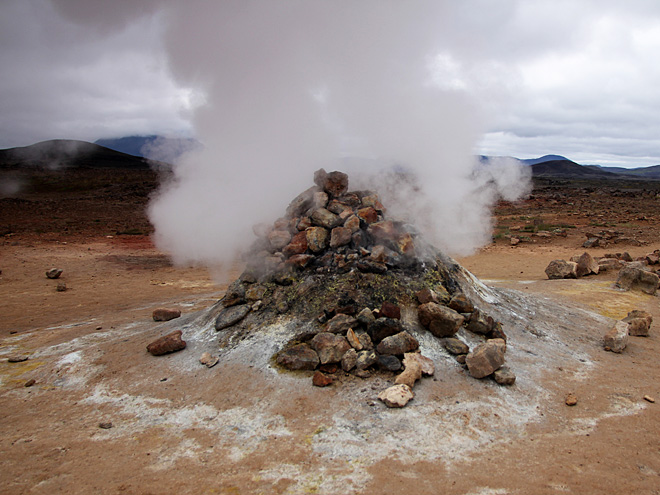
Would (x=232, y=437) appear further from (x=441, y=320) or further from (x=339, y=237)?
(x=339, y=237)

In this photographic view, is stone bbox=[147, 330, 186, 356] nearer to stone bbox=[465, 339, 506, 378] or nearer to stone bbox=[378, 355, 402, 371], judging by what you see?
stone bbox=[378, 355, 402, 371]

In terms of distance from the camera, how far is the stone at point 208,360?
4.55m

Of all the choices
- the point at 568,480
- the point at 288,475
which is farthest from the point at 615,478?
the point at 288,475

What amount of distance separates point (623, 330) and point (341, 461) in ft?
14.7

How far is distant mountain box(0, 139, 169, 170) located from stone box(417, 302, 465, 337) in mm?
47356

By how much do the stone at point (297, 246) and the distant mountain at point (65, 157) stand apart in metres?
45.6

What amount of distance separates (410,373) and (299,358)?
1.18 meters

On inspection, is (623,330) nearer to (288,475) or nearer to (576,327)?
(576,327)

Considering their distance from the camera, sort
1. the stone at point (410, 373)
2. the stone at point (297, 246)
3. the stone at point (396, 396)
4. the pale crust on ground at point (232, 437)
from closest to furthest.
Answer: the pale crust on ground at point (232, 437) → the stone at point (396, 396) → the stone at point (410, 373) → the stone at point (297, 246)

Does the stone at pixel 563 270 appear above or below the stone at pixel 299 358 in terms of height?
below

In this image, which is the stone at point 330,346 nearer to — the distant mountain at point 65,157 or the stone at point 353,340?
the stone at point 353,340

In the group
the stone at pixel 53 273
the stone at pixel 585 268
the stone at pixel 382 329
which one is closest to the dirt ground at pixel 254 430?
the stone at pixel 382 329

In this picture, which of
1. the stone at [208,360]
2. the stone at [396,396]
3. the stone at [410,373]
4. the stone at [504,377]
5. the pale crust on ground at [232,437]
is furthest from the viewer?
the stone at [208,360]

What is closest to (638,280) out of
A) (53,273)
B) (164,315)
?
(164,315)
